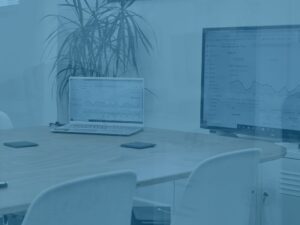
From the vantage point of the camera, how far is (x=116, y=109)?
8.46 feet

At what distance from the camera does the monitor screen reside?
2.29 meters

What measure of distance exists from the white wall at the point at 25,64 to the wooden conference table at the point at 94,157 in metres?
0.93

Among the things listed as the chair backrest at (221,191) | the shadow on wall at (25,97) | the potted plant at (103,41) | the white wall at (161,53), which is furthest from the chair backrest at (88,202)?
the shadow on wall at (25,97)

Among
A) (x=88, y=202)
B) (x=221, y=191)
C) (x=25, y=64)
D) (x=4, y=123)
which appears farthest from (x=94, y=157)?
(x=25, y=64)

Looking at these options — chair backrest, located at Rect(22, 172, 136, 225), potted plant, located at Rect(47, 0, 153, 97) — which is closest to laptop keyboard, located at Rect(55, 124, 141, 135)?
potted plant, located at Rect(47, 0, 153, 97)

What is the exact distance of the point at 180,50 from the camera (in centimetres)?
298

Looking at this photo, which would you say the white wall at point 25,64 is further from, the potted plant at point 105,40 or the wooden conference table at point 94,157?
the wooden conference table at point 94,157

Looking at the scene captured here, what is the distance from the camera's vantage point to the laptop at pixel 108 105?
257cm

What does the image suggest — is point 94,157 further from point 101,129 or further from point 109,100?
point 109,100

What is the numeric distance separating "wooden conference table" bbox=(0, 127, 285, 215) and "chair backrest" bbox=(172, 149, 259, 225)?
0.36 ft

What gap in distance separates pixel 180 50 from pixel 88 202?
183cm

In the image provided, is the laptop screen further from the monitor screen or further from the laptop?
the monitor screen

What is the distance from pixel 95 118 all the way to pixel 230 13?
2.77ft

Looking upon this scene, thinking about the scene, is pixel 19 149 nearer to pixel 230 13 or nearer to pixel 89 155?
pixel 89 155
